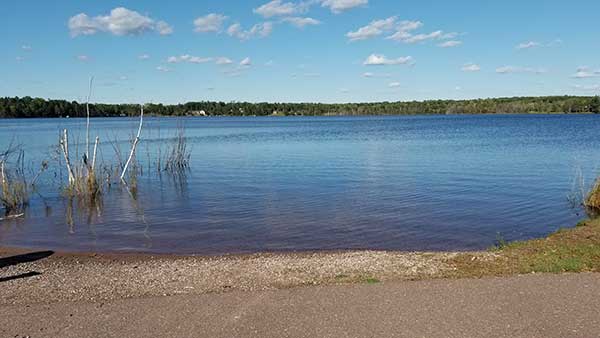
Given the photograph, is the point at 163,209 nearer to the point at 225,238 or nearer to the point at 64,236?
the point at 64,236

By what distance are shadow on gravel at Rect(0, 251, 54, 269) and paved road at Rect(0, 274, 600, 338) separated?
4483 mm

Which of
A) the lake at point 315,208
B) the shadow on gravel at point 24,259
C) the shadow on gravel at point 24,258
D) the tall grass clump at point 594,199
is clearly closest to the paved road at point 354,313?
the shadow on gravel at point 24,259

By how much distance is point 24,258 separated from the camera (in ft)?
40.2

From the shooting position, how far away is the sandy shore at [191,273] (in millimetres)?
8578

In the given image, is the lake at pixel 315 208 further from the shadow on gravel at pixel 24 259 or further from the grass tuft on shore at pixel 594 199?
the shadow on gravel at pixel 24 259

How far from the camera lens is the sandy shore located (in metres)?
8.58

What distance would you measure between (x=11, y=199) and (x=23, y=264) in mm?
9199

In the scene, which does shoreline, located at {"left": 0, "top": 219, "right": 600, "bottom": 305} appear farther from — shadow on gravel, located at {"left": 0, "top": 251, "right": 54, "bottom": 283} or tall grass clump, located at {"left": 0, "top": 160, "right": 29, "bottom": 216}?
tall grass clump, located at {"left": 0, "top": 160, "right": 29, "bottom": 216}

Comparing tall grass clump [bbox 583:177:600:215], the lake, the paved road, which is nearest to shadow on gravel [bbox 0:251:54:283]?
the lake

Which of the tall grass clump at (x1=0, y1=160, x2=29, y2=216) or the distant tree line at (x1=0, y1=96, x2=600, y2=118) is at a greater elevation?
the distant tree line at (x1=0, y1=96, x2=600, y2=118)

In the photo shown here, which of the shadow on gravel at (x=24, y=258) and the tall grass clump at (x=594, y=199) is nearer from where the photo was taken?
the shadow on gravel at (x=24, y=258)

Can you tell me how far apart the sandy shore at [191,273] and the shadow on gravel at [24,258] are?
0.9 inches

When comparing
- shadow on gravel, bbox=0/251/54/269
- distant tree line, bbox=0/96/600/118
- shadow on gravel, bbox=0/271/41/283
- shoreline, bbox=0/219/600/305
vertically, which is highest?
distant tree line, bbox=0/96/600/118

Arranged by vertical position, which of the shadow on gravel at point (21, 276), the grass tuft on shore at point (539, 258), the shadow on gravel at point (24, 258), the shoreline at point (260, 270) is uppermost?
the grass tuft on shore at point (539, 258)
